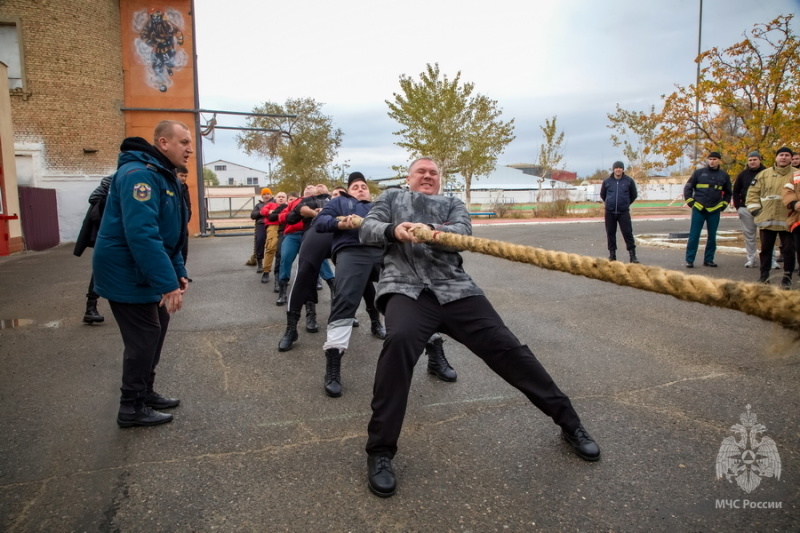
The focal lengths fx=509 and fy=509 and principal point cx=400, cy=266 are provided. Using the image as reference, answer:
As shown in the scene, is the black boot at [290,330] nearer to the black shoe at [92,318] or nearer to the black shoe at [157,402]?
the black shoe at [157,402]

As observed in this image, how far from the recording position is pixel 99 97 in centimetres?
1983

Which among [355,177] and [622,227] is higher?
[355,177]

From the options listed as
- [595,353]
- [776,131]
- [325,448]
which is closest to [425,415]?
[325,448]

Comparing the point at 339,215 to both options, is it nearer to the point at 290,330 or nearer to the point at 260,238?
the point at 290,330

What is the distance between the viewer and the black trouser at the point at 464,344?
2764 mm

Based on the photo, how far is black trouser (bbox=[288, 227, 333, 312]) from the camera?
516cm

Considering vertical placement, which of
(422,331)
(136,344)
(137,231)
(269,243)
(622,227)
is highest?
(137,231)

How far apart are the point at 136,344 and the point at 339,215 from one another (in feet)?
6.81

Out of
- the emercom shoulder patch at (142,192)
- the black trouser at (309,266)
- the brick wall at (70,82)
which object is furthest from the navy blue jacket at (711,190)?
the brick wall at (70,82)

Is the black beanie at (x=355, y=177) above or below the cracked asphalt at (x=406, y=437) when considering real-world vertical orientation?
above

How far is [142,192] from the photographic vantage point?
3.12 m

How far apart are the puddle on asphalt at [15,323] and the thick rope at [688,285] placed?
252 inches

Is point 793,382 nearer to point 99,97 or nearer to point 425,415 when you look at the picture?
point 425,415

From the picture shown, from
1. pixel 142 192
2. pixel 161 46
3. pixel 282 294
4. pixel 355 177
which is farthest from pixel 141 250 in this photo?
pixel 161 46
